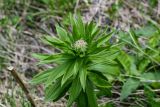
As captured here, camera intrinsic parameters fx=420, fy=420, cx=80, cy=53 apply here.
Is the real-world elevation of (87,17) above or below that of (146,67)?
above

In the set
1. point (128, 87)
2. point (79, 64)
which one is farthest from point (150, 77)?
point (79, 64)

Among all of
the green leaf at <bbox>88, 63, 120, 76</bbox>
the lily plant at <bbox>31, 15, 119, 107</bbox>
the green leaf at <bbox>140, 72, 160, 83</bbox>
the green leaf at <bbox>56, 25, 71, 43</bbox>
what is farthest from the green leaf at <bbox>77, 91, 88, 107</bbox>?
the green leaf at <bbox>140, 72, 160, 83</bbox>

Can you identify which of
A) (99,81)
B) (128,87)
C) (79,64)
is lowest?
(128,87)

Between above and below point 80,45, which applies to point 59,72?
below

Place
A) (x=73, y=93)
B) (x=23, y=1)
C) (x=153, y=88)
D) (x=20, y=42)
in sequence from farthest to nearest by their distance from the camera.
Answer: (x=23, y=1), (x=20, y=42), (x=153, y=88), (x=73, y=93)

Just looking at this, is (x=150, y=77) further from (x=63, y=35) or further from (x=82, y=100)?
(x=63, y=35)

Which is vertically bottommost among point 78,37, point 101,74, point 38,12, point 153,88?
point 153,88

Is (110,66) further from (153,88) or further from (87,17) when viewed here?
(87,17)

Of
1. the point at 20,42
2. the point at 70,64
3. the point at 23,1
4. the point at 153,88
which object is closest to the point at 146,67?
the point at 153,88
